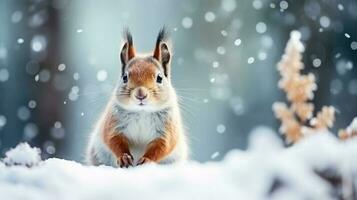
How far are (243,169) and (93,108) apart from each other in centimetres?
37

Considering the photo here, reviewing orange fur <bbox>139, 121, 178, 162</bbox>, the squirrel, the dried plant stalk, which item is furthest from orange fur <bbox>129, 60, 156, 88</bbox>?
the dried plant stalk

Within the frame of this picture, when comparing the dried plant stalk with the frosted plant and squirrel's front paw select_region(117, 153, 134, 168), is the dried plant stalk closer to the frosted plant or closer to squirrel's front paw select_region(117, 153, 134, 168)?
the frosted plant

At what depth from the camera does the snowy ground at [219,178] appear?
1.28 meters

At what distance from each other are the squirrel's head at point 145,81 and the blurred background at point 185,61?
3 cm

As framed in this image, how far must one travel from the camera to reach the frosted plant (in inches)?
55.7

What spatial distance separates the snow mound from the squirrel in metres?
0.13

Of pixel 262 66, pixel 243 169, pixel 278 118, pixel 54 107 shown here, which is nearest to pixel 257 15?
pixel 262 66

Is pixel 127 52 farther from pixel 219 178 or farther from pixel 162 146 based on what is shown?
pixel 219 178

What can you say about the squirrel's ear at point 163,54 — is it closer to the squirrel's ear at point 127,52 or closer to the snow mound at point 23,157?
the squirrel's ear at point 127,52

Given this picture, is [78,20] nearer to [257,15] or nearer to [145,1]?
[145,1]

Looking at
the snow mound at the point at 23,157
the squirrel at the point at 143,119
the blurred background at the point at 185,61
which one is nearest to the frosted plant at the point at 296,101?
the blurred background at the point at 185,61

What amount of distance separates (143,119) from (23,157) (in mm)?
279

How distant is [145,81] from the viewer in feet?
4.46

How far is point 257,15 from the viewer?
146 centimetres
